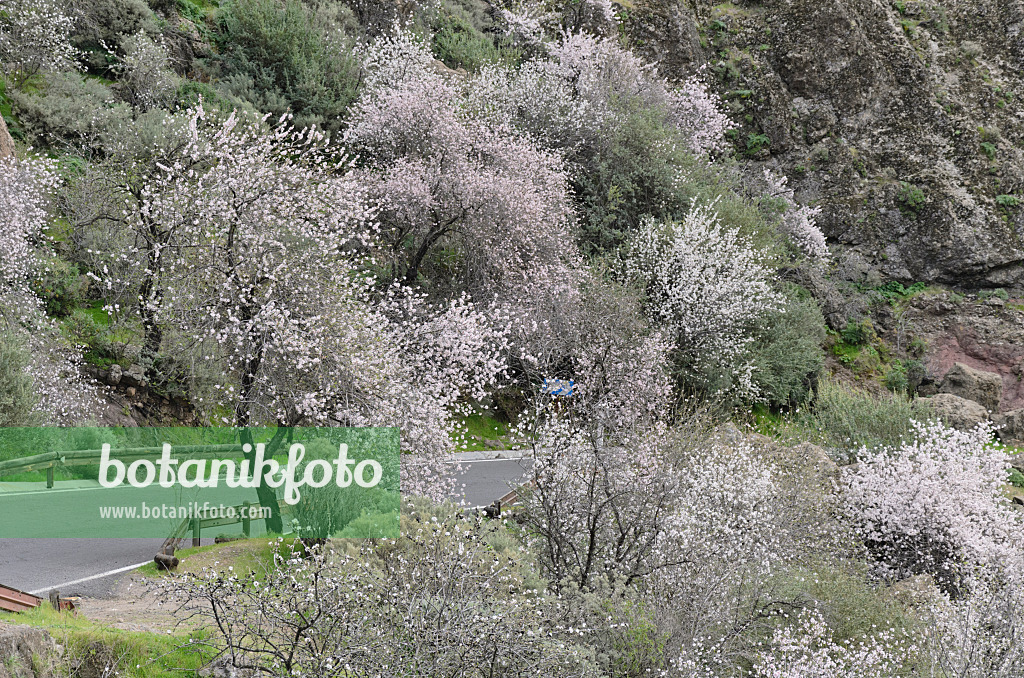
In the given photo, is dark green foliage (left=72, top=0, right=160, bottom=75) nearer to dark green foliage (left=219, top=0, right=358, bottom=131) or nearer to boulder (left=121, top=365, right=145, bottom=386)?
dark green foliage (left=219, top=0, right=358, bottom=131)

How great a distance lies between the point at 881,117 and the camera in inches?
1444

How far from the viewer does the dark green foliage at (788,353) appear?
2500 cm

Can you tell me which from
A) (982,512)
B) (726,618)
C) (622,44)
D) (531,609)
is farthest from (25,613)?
(622,44)

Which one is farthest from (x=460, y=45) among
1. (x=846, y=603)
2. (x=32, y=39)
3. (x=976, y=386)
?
(x=846, y=603)

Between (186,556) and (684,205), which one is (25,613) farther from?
(684,205)

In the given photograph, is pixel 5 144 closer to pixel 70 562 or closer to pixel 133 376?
pixel 133 376

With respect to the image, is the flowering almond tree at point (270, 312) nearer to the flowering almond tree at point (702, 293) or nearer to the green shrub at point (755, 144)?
the flowering almond tree at point (702, 293)

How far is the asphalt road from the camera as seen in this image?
29.1 ft

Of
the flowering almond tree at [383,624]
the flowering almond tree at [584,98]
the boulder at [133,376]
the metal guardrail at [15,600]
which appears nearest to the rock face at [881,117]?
the flowering almond tree at [584,98]

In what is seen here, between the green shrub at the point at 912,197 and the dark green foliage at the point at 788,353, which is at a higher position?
the green shrub at the point at 912,197

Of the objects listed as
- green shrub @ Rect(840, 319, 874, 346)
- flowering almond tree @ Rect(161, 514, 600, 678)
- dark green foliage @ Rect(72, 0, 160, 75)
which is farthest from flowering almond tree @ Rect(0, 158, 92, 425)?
green shrub @ Rect(840, 319, 874, 346)

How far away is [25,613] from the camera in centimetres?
736

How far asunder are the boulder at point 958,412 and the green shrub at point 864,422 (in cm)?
49

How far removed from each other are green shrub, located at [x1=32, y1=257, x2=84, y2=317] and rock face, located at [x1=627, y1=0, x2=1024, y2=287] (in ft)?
91.6
